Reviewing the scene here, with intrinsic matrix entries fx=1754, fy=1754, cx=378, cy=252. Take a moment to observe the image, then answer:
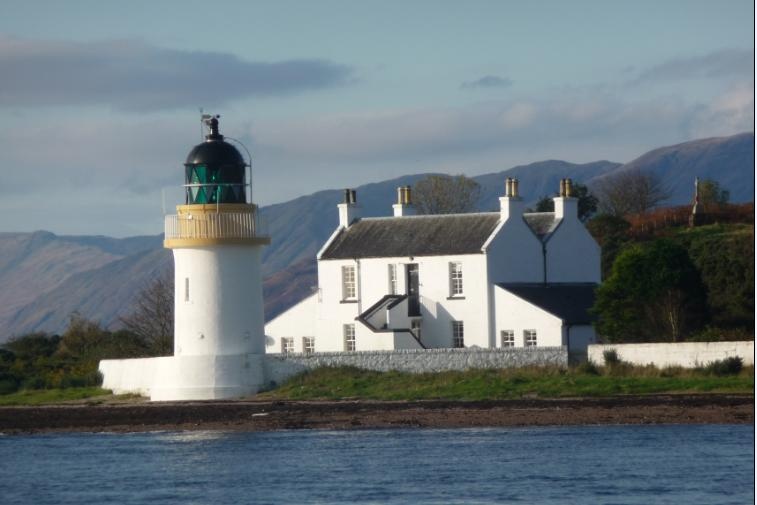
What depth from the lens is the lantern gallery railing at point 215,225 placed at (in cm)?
Result: 4731

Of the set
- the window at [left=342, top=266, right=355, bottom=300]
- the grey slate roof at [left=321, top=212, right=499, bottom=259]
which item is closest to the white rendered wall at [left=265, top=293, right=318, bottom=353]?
the window at [left=342, top=266, right=355, bottom=300]

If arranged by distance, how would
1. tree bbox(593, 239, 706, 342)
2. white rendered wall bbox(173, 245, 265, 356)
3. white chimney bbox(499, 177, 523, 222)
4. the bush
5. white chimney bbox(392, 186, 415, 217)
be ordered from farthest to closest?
white chimney bbox(392, 186, 415, 217), white chimney bbox(499, 177, 523, 222), tree bbox(593, 239, 706, 342), white rendered wall bbox(173, 245, 265, 356), the bush

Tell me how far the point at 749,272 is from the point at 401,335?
412 inches

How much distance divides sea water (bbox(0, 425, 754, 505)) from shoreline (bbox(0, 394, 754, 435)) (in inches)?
38.8

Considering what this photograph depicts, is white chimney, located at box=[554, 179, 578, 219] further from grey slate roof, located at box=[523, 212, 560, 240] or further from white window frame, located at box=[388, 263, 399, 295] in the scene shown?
white window frame, located at box=[388, 263, 399, 295]

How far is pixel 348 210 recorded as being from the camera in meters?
56.9

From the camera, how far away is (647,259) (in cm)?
4844

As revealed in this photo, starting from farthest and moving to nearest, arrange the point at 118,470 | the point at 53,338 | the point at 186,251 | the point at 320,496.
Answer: the point at 53,338 < the point at 186,251 < the point at 118,470 < the point at 320,496

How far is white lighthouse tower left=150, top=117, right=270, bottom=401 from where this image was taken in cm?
4731

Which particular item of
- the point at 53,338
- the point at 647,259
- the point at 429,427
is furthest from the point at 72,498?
the point at 53,338

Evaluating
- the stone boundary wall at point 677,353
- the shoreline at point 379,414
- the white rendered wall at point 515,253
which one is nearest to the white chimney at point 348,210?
the white rendered wall at point 515,253

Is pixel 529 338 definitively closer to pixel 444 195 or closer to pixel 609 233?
pixel 609 233

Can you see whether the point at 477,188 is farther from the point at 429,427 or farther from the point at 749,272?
the point at 429,427

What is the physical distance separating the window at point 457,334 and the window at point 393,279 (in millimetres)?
2330
